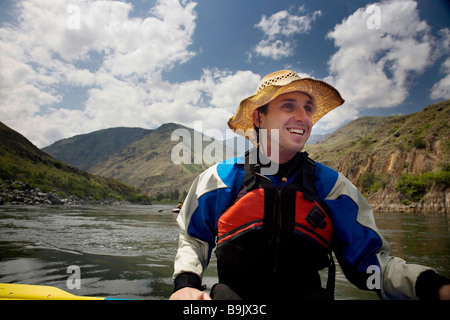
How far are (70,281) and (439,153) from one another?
48907mm

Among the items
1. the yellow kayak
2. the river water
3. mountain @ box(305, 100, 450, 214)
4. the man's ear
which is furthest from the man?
mountain @ box(305, 100, 450, 214)

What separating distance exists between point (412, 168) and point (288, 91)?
47.4 m

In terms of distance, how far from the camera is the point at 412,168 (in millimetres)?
39312

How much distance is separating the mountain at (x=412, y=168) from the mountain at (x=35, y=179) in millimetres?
57160

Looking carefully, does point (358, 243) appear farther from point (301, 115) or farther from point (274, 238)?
point (301, 115)

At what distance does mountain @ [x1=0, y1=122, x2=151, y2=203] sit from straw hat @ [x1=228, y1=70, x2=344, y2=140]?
159ft

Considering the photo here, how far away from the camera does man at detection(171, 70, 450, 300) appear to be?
5.90 feet

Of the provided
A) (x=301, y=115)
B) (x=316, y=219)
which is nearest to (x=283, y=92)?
(x=301, y=115)

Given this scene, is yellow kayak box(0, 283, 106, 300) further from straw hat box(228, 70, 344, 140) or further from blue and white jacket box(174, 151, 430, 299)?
straw hat box(228, 70, 344, 140)

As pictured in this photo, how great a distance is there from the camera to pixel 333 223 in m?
1.97

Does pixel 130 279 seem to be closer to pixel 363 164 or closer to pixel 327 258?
pixel 327 258

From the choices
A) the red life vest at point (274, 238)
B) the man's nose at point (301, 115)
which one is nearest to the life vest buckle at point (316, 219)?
the red life vest at point (274, 238)
